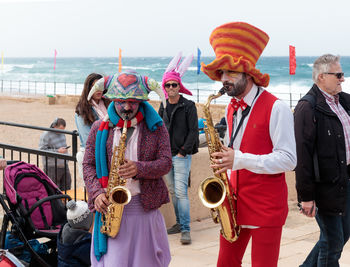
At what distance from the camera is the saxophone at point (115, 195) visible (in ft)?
11.3

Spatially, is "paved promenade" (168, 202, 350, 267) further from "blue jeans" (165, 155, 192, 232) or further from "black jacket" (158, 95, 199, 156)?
"black jacket" (158, 95, 199, 156)

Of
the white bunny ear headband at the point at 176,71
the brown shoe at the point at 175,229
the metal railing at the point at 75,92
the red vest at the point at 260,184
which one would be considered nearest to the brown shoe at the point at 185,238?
the brown shoe at the point at 175,229

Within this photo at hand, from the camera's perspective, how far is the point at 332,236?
13.5 feet

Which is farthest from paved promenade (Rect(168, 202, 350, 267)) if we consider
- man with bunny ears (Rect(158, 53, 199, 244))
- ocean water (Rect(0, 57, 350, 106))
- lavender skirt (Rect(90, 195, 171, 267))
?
ocean water (Rect(0, 57, 350, 106))

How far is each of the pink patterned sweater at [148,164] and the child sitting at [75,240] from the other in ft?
2.72

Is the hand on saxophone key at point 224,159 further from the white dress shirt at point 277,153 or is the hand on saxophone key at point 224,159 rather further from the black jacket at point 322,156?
the black jacket at point 322,156

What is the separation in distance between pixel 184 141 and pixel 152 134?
2.86m

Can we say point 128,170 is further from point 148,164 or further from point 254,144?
point 254,144

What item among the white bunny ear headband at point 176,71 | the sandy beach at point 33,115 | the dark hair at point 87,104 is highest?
the white bunny ear headband at point 176,71

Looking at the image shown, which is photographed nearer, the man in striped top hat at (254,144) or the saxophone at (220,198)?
the man in striped top hat at (254,144)

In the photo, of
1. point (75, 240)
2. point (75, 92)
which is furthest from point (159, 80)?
point (75, 240)

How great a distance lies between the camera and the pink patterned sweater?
355 centimetres

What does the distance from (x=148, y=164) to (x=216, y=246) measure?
2.99 m

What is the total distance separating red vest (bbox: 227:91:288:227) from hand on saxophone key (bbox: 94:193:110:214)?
842 mm
